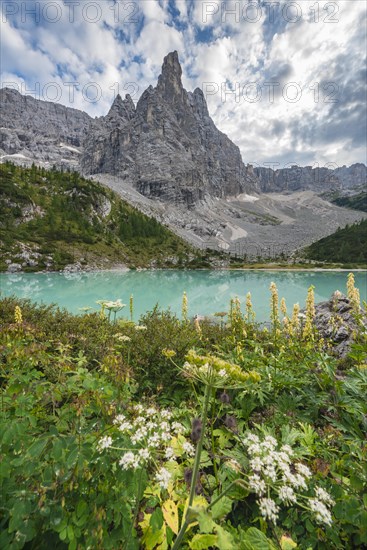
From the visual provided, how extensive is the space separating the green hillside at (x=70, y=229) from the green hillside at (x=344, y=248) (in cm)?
7076

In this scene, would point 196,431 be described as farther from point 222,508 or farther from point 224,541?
point 222,508

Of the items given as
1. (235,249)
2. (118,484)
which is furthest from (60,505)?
(235,249)

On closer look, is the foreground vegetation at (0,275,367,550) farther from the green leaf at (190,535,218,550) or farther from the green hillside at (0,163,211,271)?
the green hillside at (0,163,211,271)

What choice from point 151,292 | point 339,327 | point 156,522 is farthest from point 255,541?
point 151,292

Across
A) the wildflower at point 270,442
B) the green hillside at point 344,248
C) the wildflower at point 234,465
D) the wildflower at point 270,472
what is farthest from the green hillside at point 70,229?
the wildflower at point 270,472

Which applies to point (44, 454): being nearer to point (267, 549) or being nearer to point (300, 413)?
point (267, 549)

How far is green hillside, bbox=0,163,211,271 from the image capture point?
78.1 metres

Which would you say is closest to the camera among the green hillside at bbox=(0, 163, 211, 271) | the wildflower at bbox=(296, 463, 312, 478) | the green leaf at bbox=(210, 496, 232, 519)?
the wildflower at bbox=(296, 463, 312, 478)

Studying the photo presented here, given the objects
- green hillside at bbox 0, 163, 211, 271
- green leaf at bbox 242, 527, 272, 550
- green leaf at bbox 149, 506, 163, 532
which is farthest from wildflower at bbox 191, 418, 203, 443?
green hillside at bbox 0, 163, 211, 271

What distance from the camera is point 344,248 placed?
127688 mm

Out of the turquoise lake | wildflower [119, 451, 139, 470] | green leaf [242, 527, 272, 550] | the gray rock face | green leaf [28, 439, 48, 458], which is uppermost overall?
green leaf [28, 439, 48, 458]

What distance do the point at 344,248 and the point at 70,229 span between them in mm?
128241

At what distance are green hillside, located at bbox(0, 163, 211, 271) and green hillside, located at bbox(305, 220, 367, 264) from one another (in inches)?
2786

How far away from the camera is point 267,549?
1807mm
